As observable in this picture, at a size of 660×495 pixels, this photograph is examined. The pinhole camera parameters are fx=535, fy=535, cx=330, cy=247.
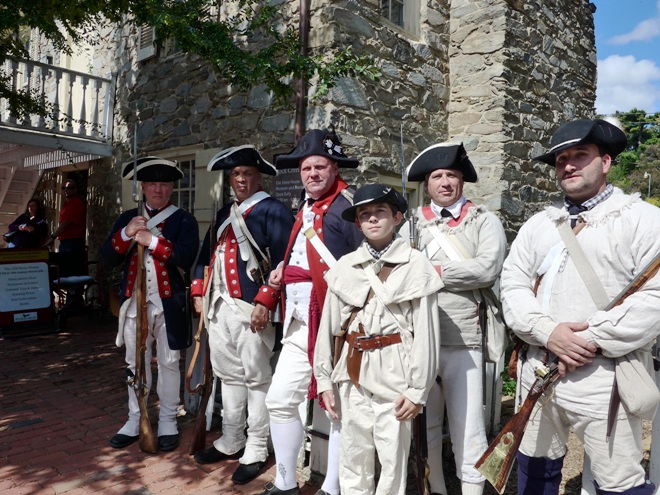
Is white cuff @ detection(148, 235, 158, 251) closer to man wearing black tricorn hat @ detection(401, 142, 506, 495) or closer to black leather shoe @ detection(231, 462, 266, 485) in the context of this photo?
black leather shoe @ detection(231, 462, 266, 485)

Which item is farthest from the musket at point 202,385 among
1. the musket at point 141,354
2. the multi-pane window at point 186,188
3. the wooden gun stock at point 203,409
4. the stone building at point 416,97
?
the multi-pane window at point 186,188

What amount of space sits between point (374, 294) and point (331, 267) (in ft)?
1.42

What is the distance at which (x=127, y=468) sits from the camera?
363 cm

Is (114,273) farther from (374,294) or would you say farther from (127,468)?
(374,294)

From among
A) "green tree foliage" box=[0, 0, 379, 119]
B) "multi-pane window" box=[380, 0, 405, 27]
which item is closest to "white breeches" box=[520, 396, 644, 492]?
"green tree foliage" box=[0, 0, 379, 119]

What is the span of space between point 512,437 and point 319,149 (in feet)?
6.04

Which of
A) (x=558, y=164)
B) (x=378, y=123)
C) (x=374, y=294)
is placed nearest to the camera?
(x=558, y=164)

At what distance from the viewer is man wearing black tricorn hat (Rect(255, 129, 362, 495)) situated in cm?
308

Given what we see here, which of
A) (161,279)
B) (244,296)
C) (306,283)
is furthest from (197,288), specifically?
(306,283)

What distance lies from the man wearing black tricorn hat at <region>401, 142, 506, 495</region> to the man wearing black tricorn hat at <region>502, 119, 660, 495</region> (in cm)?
38

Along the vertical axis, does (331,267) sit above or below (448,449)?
above

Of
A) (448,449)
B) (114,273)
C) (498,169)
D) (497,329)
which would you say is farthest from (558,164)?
(114,273)

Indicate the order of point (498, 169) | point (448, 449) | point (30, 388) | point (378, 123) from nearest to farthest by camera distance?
1. point (448, 449)
2. point (30, 388)
3. point (378, 123)
4. point (498, 169)

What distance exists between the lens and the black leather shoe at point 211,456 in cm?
370
